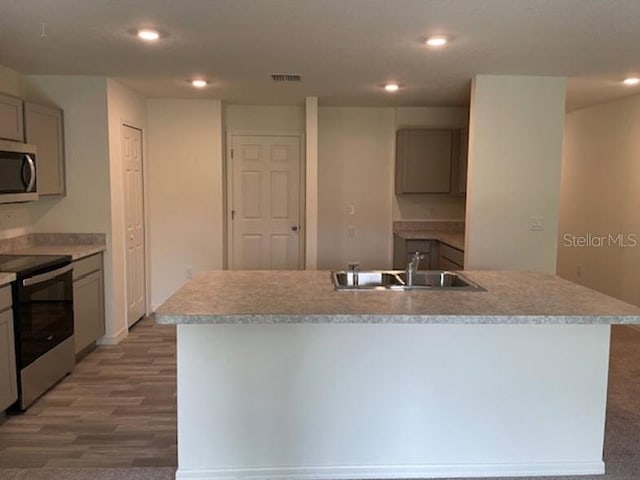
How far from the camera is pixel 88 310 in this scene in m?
4.21

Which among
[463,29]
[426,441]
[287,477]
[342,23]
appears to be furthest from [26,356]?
[463,29]

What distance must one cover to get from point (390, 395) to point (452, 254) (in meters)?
2.77

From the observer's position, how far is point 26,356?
10.7 ft

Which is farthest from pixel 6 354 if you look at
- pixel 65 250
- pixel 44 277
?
pixel 65 250

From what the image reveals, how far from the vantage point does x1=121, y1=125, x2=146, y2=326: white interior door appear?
498cm

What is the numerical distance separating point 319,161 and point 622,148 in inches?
128

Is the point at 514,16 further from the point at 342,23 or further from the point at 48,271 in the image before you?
the point at 48,271

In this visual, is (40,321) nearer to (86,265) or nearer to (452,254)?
(86,265)

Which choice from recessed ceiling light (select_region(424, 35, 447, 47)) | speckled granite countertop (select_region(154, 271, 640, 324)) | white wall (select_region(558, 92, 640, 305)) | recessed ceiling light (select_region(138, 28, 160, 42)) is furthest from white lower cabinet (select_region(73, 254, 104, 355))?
white wall (select_region(558, 92, 640, 305))

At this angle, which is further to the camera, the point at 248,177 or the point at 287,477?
the point at 248,177

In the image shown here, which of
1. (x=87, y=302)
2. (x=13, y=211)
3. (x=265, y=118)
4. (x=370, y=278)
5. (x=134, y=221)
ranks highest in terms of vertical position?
(x=265, y=118)

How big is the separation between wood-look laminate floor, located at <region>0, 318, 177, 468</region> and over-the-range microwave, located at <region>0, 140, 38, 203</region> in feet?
4.53

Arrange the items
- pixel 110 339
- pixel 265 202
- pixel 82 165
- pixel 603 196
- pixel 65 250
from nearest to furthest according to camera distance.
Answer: pixel 65 250 → pixel 82 165 → pixel 110 339 → pixel 603 196 → pixel 265 202

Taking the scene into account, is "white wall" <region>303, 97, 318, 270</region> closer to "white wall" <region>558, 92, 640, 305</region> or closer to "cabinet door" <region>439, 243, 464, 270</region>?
"cabinet door" <region>439, 243, 464, 270</region>
